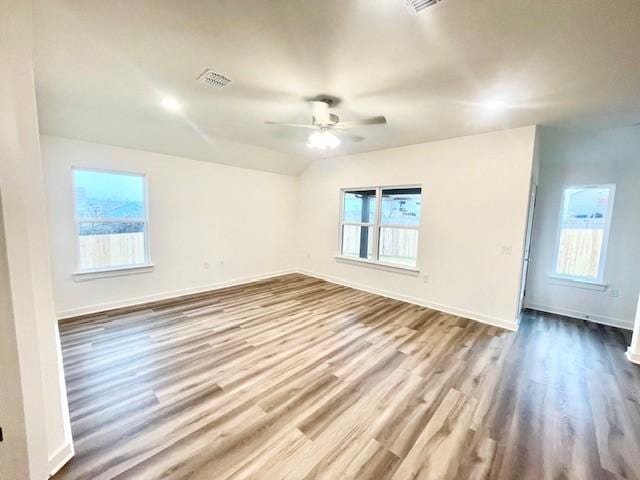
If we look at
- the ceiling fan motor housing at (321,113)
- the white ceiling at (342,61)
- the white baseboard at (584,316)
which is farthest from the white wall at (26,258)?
the white baseboard at (584,316)

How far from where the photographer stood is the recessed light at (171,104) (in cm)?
278

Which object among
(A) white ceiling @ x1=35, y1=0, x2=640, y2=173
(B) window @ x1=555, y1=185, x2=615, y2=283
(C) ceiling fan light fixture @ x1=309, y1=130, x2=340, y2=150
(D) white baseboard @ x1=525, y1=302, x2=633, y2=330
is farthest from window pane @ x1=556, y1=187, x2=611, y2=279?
(C) ceiling fan light fixture @ x1=309, y1=130, x2=340, y2=150

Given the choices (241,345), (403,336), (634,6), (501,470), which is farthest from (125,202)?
(634,6)

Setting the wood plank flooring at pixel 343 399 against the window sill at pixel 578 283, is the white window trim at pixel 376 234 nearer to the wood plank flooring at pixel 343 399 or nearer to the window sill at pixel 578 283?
the wood plank flooring at pixel 343 399

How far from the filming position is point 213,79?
2332 millimetres

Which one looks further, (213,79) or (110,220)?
(110,220)

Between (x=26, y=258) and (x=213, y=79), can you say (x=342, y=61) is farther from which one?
(x=26, y=258)

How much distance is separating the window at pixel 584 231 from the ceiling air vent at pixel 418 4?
4.29 meters

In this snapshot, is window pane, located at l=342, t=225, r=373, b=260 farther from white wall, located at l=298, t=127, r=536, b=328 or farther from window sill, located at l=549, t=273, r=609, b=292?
window sill, located at l=549, t=273, r=609, b=292

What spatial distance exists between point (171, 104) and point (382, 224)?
3774mm

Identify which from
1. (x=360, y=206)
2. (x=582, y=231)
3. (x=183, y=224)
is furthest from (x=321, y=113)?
(x=582, y=231)

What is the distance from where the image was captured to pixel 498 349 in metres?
2.99

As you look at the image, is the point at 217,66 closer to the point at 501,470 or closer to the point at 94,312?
the point at 501,470

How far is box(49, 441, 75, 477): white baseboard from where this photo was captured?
4.66 ft
